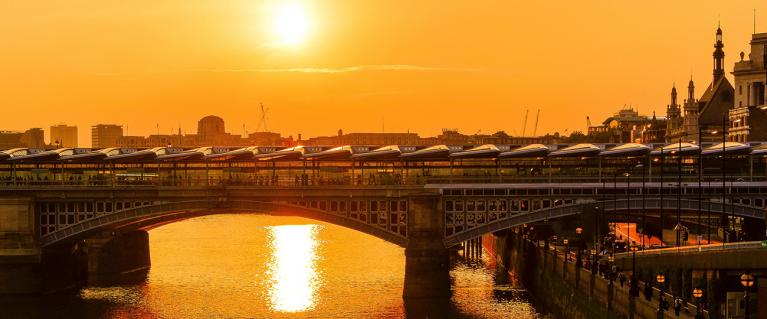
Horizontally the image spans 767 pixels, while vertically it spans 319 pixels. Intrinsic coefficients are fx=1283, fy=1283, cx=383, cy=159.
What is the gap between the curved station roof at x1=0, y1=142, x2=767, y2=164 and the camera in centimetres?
12538

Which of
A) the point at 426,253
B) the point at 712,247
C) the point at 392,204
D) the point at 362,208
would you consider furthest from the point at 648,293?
the point at 362,208

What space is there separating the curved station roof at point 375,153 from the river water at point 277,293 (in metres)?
12.4

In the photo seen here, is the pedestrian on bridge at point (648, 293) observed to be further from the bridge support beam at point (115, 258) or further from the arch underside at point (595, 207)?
the bridge support beam at point (115, 258)

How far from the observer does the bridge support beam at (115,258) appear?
132500 millimetres

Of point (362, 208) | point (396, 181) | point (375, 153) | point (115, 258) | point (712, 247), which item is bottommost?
point (115, 258)

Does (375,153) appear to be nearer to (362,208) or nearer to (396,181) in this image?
(396,181)

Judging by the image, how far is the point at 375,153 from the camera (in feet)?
416

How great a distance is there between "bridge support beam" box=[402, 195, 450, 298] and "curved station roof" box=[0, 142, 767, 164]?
42.8ft

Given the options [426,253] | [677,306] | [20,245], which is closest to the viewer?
[677,306]

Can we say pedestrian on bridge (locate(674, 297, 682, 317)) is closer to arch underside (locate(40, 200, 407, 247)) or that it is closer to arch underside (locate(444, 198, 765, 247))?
arch underside (locate(444, 198, 765, 247))

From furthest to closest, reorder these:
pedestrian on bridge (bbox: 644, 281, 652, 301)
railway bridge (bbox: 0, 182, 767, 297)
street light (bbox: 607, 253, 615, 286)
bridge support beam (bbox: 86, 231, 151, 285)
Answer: bridge support beam (bbox: 86, 231, 151, 285)
railway bridge (bbox: 0, 182, 767, 297)
street light (bbox: 607, 253, 615, 286)
pedestrian on bridge (bbox: 644, 281, 652, 301)

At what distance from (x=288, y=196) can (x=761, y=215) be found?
4318 centimetres

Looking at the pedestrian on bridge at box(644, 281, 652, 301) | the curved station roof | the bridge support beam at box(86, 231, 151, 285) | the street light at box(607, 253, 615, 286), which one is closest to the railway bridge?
the curved station roof

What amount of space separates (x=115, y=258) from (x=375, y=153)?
1220 inches
